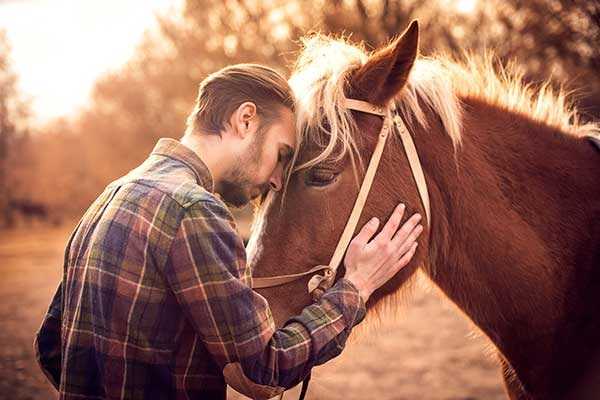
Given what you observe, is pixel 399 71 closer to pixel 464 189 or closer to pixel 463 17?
pixel 464 189

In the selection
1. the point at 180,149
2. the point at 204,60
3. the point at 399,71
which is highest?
the point at 204,60

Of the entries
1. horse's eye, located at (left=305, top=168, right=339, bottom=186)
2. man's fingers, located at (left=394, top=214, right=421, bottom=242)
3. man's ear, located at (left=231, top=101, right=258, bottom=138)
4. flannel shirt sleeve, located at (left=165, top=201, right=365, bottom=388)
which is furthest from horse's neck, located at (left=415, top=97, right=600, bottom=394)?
flannel shirt sleeve, located at (left=165, top=201, right=365, bottom=388)

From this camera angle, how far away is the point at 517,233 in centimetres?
222

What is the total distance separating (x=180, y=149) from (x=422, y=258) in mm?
1138

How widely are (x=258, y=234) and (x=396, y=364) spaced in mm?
4618

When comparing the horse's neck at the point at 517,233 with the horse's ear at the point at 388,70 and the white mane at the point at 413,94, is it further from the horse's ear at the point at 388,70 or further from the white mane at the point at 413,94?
the horse's ear at the point at 388,70

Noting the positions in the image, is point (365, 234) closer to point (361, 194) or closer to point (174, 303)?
point (361, 194)

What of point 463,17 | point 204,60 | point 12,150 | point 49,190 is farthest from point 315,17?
point 49,190

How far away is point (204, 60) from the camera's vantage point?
14383mm

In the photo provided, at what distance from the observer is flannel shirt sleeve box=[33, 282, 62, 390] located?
2201 millimetres

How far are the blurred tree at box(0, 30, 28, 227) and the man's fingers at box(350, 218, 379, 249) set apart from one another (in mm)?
26326

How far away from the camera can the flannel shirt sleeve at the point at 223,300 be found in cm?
173

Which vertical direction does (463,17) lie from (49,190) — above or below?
above

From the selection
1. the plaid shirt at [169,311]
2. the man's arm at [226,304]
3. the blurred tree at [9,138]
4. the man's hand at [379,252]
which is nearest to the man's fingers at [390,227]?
the man's hand at [379,252]
